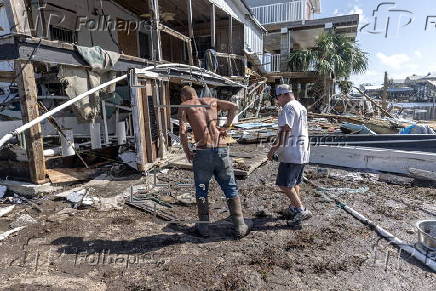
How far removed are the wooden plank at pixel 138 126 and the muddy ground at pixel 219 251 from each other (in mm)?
1885

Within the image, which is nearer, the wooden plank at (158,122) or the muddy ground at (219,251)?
the muddy ground at (219,251)

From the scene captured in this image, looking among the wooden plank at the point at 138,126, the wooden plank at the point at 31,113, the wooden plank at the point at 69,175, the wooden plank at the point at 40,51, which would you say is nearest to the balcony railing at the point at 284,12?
the wooden plank at the point at 138,126

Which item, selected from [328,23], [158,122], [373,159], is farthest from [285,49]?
[158,122]

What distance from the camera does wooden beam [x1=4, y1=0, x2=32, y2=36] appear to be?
15.8 ft

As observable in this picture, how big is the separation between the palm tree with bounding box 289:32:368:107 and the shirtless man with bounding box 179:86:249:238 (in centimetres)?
1576

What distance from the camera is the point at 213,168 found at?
3.73 m

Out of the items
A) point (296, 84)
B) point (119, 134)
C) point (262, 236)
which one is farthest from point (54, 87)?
point (296, 84)

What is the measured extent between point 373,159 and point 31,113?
7.18 m

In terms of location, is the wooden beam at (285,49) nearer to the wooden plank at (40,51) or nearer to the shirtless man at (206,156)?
the wooden plank at (40,51)

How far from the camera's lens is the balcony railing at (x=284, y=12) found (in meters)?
21.9

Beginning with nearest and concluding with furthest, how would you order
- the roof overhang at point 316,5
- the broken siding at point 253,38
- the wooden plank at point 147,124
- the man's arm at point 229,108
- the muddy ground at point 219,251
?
the muddy ground at point 219,251 < the man's arm at point 229,108 < the wooden plank at point 147,124 < the broken siding at point 253,38 < the roof overhang at point 316,5

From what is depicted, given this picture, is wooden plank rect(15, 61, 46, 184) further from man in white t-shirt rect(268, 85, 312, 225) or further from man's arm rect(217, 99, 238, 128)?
man in white t-shirt rect(268, 85, 312, 225)

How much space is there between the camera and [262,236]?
12.5 feet

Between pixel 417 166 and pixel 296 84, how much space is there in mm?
14941
